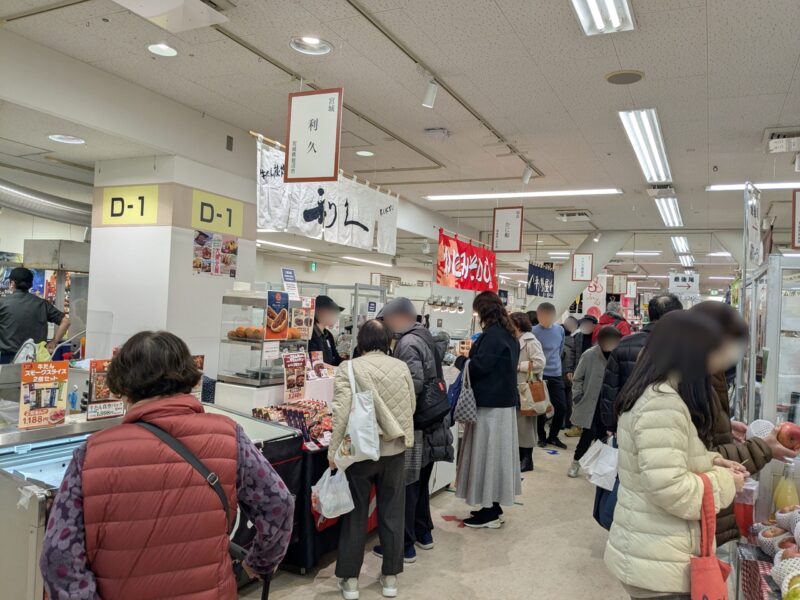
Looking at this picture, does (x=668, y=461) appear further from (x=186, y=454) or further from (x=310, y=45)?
(x=310, y=45)

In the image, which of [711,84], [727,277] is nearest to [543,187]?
[711,84]

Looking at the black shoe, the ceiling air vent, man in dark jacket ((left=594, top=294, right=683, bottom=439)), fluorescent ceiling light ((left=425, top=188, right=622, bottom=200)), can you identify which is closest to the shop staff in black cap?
the black shoe

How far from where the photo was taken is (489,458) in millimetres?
4492

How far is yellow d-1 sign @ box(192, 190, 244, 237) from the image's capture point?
6207 mm

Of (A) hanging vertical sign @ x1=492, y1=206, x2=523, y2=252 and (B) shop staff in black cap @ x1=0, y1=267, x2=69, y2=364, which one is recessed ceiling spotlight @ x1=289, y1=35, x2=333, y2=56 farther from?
(A) hanging vertical sign @ x1=492, y1=206, x2=523, y2=252

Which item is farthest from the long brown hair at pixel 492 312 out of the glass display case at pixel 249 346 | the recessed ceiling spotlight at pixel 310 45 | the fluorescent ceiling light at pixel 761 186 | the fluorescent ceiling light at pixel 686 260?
the fluorescent ceiling light at pixel 686 260

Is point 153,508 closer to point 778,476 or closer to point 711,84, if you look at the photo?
point 778,476

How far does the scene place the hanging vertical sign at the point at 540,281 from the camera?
12.0 meters

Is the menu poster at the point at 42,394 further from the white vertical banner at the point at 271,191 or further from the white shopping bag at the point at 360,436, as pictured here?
the white vertical banner at the point at 271,191

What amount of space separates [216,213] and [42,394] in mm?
4137

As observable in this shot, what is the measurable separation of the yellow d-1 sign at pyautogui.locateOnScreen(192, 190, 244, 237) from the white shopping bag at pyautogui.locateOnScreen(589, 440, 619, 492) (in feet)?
15.4

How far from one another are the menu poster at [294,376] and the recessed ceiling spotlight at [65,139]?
11.2 feet

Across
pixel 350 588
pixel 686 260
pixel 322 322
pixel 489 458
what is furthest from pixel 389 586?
pixel 686 260

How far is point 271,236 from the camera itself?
13719 millimetres
